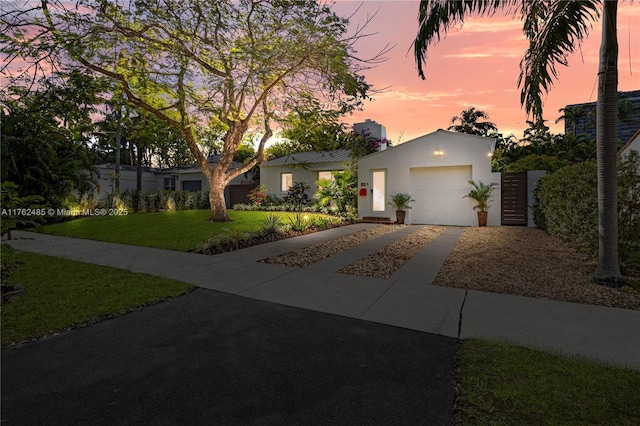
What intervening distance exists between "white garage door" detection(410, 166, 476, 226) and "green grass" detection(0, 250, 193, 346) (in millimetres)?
11509

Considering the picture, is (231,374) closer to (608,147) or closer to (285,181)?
(608,147)

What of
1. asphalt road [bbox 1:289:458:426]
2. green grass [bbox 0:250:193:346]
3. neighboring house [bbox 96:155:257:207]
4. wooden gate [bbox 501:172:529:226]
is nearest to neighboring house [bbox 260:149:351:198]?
neighboring house [bbox 96:155:257:207]

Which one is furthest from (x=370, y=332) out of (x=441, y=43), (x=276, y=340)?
(x=441, y=43)

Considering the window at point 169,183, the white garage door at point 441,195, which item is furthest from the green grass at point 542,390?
the window at point 169,183

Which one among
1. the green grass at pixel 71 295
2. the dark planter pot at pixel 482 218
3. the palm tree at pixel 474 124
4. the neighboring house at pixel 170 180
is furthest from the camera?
the palm tree at pixel 474 124

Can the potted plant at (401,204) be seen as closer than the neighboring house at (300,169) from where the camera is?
Yes

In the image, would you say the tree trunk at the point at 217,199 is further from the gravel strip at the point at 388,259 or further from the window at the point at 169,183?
the window at the point at 169,183

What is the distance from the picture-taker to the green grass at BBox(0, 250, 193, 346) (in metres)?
3.41

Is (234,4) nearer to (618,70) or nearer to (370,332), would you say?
(618,70)

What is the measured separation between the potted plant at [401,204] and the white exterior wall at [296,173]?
199 inches

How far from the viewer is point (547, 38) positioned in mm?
5418

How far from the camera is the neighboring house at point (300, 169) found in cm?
1885

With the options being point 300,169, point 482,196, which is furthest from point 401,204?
point 300,169

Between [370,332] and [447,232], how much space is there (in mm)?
9084
